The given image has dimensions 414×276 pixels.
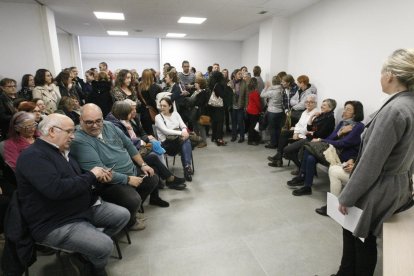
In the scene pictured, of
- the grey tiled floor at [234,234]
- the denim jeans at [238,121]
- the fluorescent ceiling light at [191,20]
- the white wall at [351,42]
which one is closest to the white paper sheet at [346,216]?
the grey tiled floor at [234,234]

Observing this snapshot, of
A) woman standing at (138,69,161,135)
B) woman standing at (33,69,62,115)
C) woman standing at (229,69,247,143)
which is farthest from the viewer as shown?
woman standing at (229,69,247,143)

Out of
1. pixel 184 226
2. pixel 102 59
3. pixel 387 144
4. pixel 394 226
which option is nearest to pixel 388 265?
pixel 394 226

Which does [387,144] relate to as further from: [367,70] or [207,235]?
[367,70]

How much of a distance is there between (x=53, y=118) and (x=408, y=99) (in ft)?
6.36

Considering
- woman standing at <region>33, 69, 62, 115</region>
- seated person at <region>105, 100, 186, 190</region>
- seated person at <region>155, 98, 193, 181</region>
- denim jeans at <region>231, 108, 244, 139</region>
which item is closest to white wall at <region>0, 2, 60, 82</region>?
woman standing at <region>33, 69, 62, 115</region>

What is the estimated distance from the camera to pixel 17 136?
217 centimetres

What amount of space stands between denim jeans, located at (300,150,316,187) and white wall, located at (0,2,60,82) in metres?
4.97

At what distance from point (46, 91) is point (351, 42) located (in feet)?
15.4

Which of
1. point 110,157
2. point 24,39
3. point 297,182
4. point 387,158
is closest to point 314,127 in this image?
point 297,182

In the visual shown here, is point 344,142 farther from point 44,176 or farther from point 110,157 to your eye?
point 44,176

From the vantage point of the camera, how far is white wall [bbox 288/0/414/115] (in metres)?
2.98

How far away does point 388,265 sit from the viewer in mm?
1046

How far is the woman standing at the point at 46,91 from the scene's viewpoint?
3795 millimetres

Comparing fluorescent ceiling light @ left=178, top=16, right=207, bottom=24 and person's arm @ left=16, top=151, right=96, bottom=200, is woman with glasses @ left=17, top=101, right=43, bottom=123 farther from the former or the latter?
fluorescent ceiling light @ left=178, top=16, right=207, bottom=24
